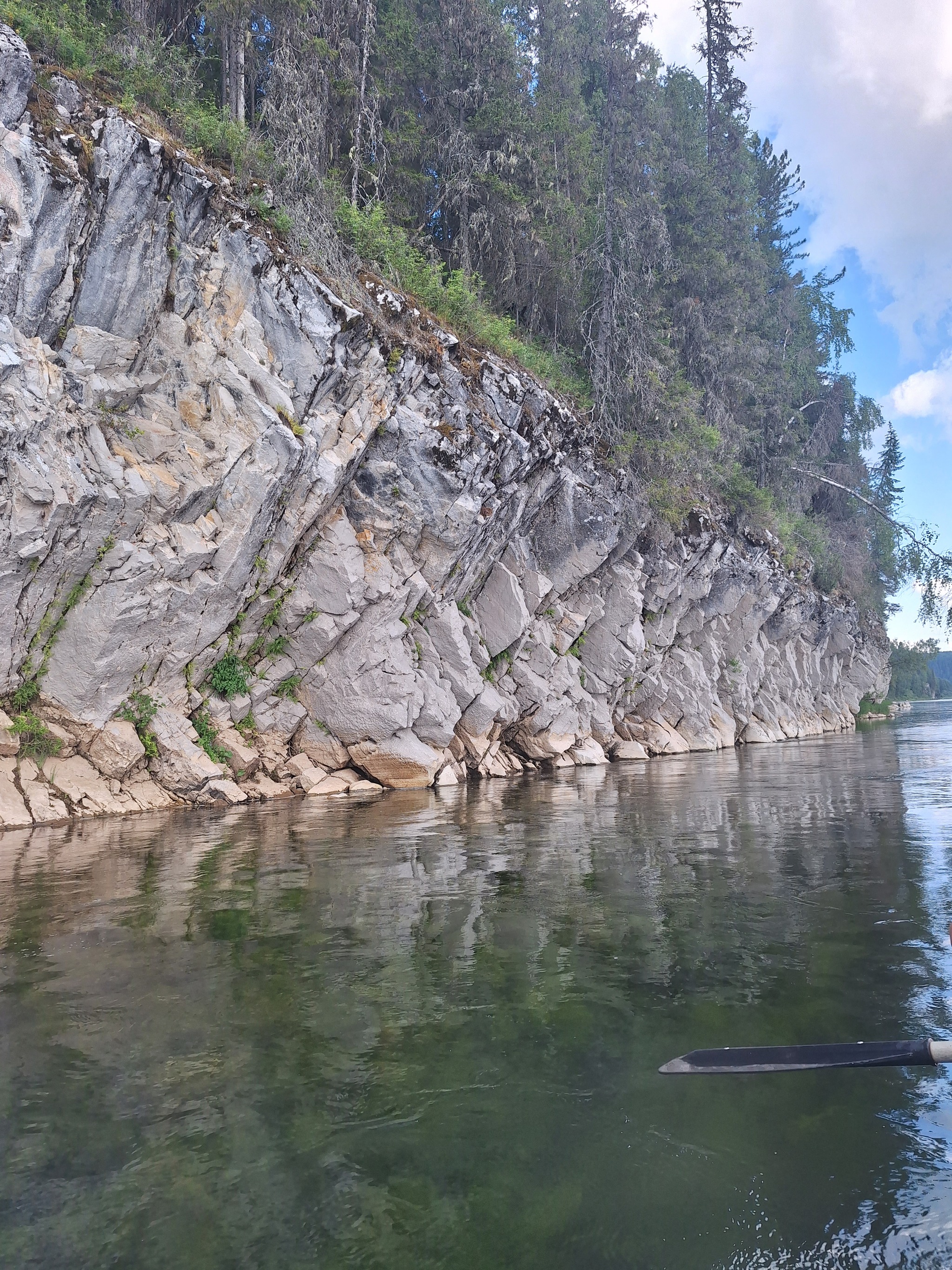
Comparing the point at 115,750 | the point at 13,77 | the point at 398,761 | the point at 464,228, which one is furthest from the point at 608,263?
the point at 115,750

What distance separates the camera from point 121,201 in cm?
1342

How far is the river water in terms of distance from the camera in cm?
277

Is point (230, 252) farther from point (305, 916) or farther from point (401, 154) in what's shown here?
point (305, 916)

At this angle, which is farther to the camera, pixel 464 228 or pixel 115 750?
pixel 464 228

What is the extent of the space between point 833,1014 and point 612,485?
22106 millimetres

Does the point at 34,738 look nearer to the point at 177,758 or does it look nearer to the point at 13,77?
the point at 177,758

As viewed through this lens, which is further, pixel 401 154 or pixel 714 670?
pixel 714 670

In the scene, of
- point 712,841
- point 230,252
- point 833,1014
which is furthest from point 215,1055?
point 230,252

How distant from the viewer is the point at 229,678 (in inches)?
619

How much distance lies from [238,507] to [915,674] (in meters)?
87.1

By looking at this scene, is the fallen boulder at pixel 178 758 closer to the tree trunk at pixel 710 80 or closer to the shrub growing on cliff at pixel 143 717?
the shrub growing on cliff at pixel 143 717

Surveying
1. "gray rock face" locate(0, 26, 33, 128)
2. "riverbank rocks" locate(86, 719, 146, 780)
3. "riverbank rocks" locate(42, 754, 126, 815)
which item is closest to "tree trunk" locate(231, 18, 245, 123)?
"gray rock face" locate(0, 26, 33, 128)

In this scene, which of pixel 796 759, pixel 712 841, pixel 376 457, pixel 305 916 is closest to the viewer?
pixel 305 916

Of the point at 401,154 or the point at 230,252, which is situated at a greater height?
the point at 401,154
